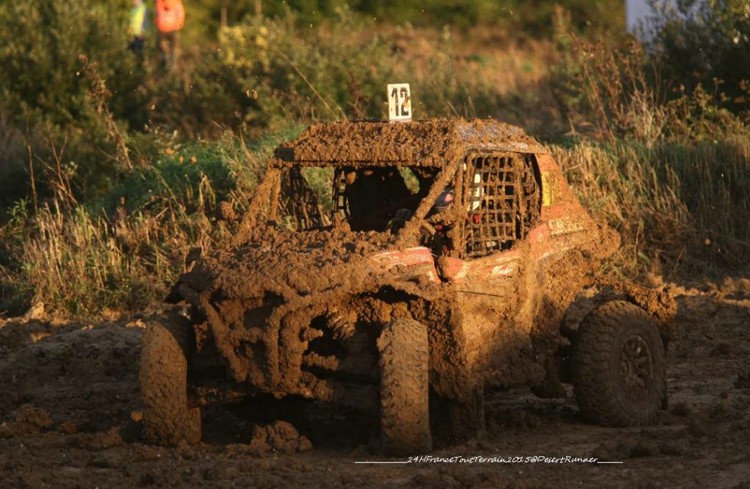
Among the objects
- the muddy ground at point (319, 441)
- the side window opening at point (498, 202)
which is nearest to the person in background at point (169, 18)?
the muddy ground at point (319, 441)

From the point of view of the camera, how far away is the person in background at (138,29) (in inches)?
913

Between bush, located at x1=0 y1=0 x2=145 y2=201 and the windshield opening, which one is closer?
the windshield opening

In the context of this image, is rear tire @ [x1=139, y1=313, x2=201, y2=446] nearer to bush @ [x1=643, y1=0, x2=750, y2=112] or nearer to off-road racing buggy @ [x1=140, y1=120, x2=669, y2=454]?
off-road racing buggy @ [x1=140, y1=120, x2=669, y2=454]

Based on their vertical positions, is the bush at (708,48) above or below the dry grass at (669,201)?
above

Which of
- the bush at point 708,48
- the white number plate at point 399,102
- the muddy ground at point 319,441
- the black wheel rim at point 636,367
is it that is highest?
the bush at point 708,48

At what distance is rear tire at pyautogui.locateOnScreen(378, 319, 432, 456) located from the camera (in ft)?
25.6

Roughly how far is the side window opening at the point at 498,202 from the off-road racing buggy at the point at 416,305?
15mm

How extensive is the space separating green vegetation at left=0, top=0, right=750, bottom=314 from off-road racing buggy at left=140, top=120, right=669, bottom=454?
3.42ft

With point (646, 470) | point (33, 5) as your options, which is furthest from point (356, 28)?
point (646, 470)

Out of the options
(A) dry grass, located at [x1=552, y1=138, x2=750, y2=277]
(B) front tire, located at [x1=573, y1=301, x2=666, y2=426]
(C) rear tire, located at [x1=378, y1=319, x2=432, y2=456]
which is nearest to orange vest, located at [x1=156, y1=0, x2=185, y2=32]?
(A) dry grass, located at [x1=552, y1=138, x2=750, y2=277]

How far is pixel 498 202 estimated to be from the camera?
30.3 ft

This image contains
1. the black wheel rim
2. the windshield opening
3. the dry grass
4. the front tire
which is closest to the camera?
the front tire

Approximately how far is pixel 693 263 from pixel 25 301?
6612 millimetres

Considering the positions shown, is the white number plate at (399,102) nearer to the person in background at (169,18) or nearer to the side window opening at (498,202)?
the side window opening at (498,202)
